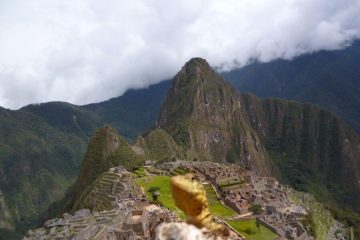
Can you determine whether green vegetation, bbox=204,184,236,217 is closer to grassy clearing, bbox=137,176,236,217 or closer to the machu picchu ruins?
grassy clearing, bbox=137,176,236,217

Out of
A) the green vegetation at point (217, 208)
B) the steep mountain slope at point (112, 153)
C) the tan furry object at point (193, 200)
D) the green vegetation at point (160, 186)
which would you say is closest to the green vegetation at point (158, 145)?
the steep mountain slope at point (112, 153)

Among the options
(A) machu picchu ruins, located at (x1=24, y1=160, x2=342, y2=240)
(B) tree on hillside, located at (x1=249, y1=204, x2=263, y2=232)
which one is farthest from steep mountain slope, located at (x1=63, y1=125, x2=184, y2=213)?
(B) tree on hillside, located at (x1=249, y1=204, x2=263, y2=232)

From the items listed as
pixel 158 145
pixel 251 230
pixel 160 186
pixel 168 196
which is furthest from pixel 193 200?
pixel 158 145

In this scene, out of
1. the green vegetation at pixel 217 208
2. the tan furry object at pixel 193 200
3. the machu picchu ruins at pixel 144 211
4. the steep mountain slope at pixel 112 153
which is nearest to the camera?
the tan furry object at pixel 193 200

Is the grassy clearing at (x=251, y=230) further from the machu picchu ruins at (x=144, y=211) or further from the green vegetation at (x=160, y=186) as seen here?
the green vegetation at (x=160, y=186)

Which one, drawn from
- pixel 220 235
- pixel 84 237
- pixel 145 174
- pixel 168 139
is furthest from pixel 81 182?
pixel 220 235
